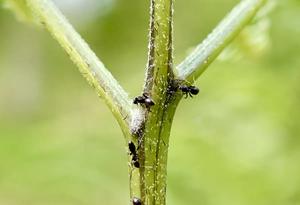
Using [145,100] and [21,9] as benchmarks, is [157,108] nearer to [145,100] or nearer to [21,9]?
[145,100]

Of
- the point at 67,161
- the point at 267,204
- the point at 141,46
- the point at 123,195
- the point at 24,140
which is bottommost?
the point at 267,204

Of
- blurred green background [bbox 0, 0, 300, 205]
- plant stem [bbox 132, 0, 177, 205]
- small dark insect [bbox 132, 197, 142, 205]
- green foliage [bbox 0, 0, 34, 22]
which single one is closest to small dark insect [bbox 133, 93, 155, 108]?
plant stem [bbox 132, 0, 177, 205]

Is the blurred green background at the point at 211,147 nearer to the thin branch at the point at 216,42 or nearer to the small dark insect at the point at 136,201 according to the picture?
the thin branch at the point at 216,42

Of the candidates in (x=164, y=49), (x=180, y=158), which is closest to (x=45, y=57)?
(x=180, y=158)

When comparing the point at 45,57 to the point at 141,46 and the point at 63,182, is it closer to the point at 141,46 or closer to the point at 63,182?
the point at 141,46

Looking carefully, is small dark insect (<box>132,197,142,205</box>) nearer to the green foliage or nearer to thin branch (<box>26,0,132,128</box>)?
thin branch (<box>26,0,132,128</box>)

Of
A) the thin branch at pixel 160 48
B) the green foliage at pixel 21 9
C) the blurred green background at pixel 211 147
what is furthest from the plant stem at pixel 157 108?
the blurred green background at pixel 211 147

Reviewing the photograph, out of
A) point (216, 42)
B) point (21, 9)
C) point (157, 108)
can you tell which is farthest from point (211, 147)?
point (157, 108)
